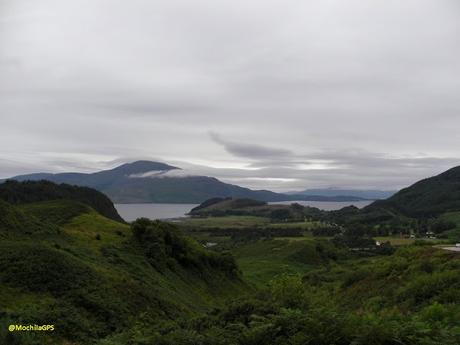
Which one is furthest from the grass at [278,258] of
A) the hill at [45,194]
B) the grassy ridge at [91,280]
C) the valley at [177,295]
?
the hill at [45,194]

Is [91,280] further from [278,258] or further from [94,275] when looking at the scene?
[278,258]

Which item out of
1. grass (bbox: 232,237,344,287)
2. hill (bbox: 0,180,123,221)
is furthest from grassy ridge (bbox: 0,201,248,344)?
hill (bbox: 0,180,123,221)

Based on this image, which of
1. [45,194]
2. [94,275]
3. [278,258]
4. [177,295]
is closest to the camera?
[94,275]

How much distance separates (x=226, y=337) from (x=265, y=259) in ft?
345

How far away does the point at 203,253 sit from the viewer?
6812 cm

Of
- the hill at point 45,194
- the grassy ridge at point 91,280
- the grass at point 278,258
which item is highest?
the hill at point 45,194

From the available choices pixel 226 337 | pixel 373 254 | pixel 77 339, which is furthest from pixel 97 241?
pixel 373 254

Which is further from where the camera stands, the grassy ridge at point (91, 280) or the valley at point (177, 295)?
the grassy ridge at point (91, 280)

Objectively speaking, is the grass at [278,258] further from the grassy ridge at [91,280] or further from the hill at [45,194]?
the hill at [45,194]

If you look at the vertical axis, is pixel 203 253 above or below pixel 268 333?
below

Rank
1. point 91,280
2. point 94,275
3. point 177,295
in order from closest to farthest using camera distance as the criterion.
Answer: point 91,280, point 94,275, point 177,295

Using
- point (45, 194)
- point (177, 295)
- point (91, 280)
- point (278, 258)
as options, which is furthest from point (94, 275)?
point (278, 258)

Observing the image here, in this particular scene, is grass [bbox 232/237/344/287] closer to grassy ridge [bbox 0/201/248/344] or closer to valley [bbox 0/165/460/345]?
valley [bbox 0/165/460/345]

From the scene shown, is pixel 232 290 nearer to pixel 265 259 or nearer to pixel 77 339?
pixel 77 339
